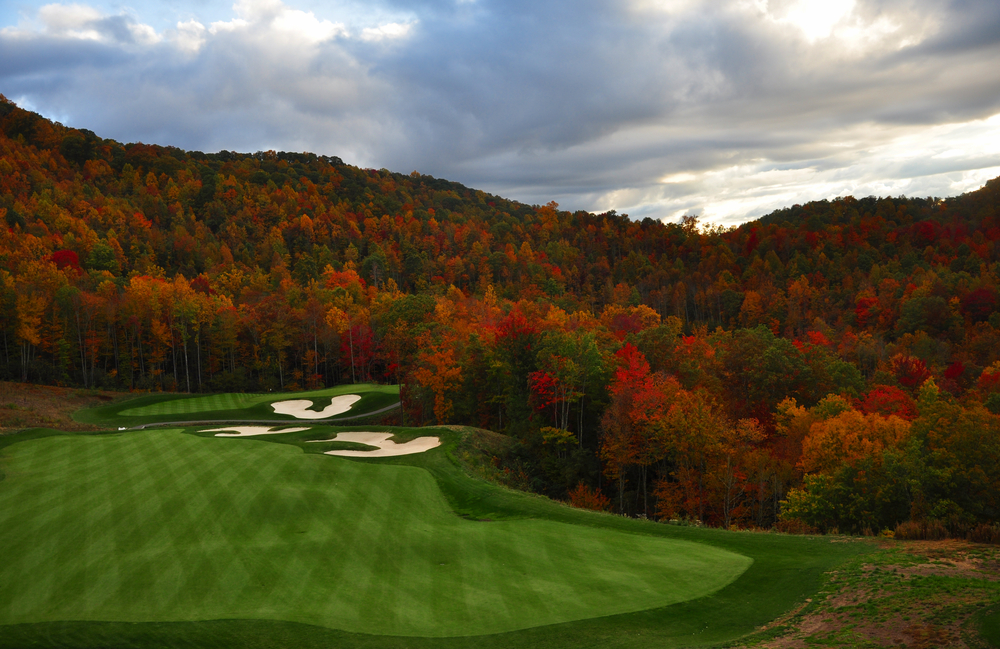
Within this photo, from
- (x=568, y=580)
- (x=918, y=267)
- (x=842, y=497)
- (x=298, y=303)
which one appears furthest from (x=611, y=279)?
(x=568, y=580)

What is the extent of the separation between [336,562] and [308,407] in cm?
3666

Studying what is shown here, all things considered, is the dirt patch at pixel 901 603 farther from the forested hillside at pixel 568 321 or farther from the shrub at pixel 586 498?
the shrub at pixel 586 498

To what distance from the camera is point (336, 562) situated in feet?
44.6

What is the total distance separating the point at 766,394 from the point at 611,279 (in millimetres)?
89561

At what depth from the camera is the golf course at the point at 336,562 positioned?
10.7 m

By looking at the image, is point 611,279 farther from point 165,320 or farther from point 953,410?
point 953,410

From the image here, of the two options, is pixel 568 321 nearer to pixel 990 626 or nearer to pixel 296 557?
pixel 296 557

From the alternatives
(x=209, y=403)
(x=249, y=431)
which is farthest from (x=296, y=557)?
(x=209, y=403)

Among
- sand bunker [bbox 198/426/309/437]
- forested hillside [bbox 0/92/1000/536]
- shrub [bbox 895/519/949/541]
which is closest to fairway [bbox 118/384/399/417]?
forested hillside [bbox 0/92/1000/536]

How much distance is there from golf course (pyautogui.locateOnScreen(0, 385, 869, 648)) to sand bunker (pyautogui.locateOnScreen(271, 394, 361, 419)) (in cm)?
2398

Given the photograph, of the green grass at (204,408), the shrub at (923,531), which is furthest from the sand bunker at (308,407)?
the shrub at (923,531)

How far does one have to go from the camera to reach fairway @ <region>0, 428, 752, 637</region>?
11.3m

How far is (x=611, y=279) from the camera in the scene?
133 meters

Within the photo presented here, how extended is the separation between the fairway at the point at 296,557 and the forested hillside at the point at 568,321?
9221 millimetres
